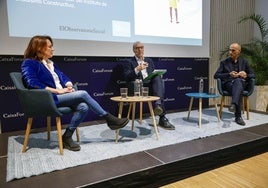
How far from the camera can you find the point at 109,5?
3137mm

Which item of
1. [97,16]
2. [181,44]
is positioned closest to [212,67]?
[181,44]

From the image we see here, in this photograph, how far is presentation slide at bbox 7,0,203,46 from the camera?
266 centimetres

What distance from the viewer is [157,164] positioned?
182 cm

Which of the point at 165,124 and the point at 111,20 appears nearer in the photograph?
the point at 165,124

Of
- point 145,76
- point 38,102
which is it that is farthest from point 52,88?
point 145,76

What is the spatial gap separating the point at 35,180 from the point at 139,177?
2.40 feet

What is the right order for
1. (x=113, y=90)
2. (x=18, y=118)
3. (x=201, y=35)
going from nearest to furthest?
(x=18, y=118)
(x=113, y=90)
(x=201, y=35)

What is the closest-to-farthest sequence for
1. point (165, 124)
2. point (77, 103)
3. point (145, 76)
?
point (77, 103) < point (165, 124) < point (145, 76)

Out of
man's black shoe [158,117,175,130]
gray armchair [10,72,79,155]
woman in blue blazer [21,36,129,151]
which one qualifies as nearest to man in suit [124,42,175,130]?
man's black shoe [158,117,175,130]

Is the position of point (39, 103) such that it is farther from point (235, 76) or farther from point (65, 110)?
point (235, 76)

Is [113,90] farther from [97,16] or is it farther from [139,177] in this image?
[139,177]

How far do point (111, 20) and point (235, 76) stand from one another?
1.88 m

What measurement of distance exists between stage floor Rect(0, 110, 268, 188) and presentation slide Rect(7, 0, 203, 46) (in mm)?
1393

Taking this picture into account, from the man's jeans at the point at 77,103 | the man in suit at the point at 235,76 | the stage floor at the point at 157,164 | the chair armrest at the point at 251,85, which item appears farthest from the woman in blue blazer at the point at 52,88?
the chair armrest at the point at 251,85
